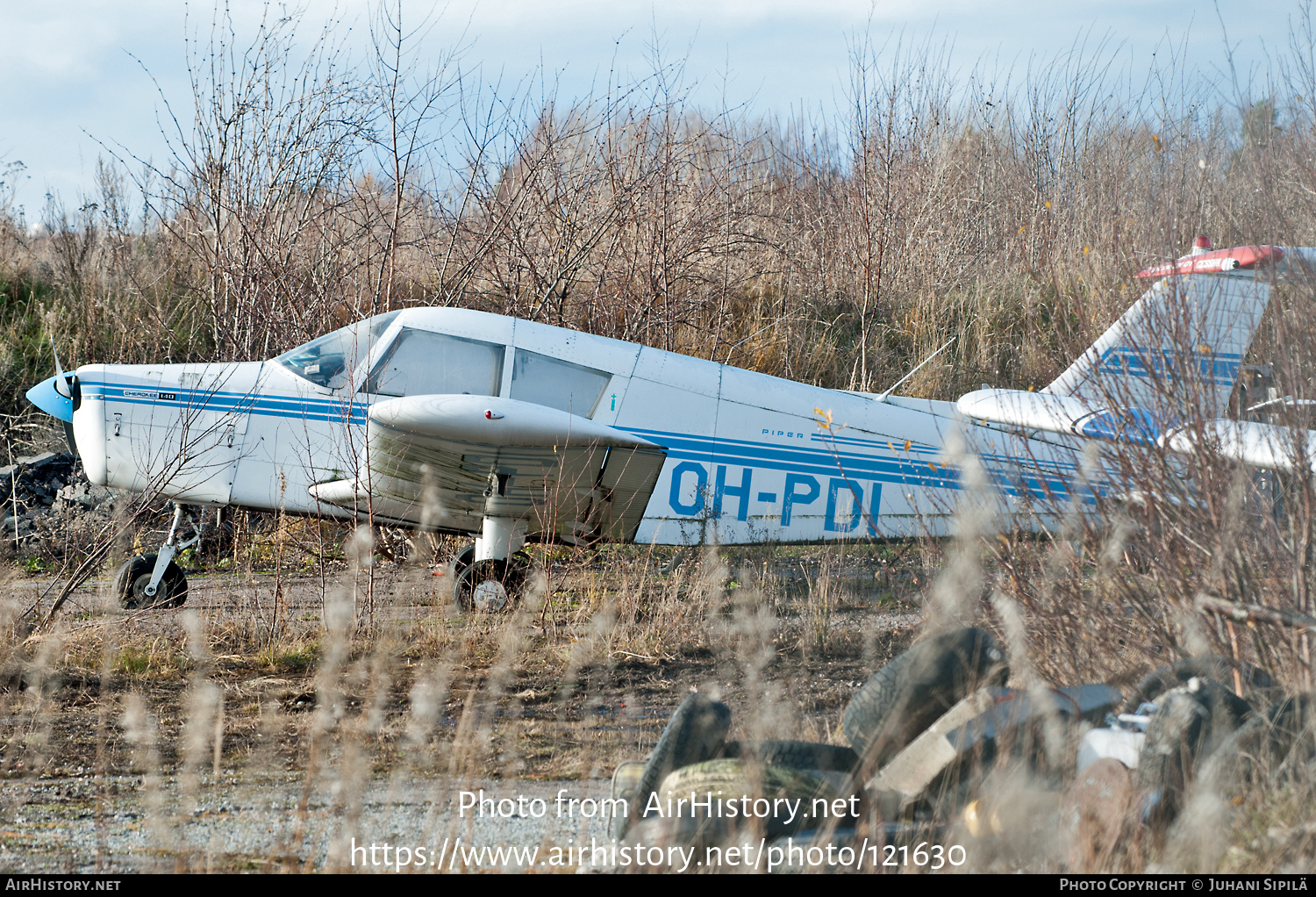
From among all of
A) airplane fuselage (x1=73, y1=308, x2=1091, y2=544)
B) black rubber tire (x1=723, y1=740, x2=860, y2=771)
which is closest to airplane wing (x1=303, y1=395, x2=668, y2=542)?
airplane fuselage (x1=73, y1=308, x2=1091, y2=544)

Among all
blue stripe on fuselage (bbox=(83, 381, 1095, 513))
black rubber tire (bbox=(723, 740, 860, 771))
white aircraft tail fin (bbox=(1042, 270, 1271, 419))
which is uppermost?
white aircraft tail fin (bbox=(1042, 270, 1271, 419))

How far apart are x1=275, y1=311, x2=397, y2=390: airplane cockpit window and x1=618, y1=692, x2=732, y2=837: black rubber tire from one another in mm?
3938

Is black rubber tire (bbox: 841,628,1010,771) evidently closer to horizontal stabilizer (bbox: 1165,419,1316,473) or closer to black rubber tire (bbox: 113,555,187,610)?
horizontal stabilizer (bbox: 1165,419,1316,473)

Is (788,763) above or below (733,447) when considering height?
below

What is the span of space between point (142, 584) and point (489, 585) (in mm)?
2214

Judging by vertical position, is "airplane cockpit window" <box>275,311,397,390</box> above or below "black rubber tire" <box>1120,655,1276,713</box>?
above

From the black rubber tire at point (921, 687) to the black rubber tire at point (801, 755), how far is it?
0.16 feet

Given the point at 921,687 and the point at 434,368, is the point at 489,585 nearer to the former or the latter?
the point at 434,368

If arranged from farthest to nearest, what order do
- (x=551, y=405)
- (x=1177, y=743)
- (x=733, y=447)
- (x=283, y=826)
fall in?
1. (x=733, y=447)
2. (x=551, y=405)
3. (x=283, y=826)
4. (x=1177, y=743)

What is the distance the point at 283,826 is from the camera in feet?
8.78

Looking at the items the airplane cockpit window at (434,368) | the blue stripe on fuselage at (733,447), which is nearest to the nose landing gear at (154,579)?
the blue stripe on fuselage at (733,447)

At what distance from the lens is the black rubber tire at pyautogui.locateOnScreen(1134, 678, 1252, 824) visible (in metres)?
2.21

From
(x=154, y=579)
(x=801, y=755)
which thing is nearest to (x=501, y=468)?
(x=154, y=579)
